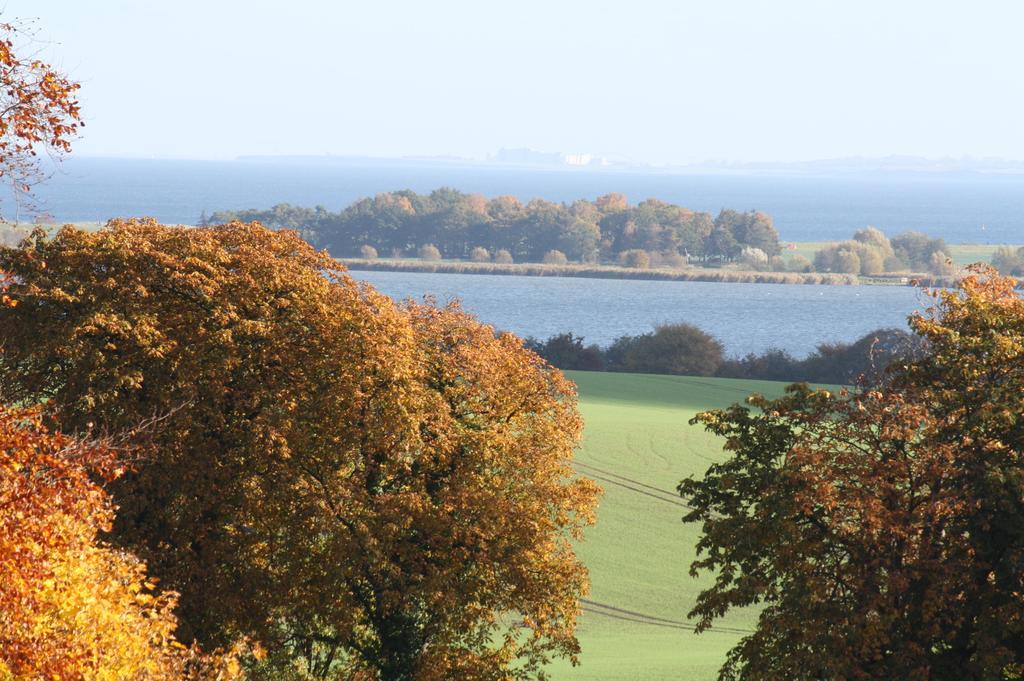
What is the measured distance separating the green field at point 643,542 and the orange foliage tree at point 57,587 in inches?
659

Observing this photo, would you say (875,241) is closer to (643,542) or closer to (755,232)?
(755,232)

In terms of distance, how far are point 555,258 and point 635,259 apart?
1015 cm

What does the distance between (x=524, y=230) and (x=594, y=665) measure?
14360 cm

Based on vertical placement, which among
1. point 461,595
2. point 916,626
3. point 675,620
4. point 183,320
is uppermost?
point 183,320

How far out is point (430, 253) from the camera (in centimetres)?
16662

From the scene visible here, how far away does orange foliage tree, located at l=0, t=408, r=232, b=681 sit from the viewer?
43.6ft

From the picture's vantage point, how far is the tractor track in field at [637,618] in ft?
122

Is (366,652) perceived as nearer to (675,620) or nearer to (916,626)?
(916,626)

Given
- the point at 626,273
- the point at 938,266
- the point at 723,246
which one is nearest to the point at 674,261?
the point at 723,246

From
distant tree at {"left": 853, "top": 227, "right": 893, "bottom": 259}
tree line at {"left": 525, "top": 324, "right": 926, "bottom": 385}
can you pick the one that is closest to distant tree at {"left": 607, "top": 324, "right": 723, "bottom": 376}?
tree line at {"left": 525, "top": 324, "right": 926, "bottom": 385}

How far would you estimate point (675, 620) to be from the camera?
38.1m

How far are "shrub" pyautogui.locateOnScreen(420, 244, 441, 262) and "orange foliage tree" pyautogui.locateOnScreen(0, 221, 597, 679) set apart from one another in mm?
139200

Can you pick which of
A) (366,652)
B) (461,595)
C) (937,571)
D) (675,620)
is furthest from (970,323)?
(675,620)

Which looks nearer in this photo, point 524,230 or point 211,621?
point 211,621
